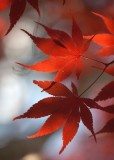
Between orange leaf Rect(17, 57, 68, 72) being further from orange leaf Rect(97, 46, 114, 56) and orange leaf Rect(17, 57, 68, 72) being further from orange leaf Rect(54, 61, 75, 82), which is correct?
orange leaf Rect(97, 46, 114, 56)

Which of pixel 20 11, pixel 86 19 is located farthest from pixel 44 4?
pixel 20 11

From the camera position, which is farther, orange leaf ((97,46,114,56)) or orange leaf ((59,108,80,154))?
orange leaf ((97,46,114,56))

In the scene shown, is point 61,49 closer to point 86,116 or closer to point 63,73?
point 63,73

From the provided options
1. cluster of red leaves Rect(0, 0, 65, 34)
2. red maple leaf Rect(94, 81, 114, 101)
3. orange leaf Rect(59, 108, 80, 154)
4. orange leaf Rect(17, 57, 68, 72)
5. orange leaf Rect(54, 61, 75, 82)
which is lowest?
orange leaf Rect(59, 108, 80, 154)

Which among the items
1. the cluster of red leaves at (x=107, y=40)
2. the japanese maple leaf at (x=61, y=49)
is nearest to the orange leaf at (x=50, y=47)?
the japanese maple leaf at (x=61, y=49)

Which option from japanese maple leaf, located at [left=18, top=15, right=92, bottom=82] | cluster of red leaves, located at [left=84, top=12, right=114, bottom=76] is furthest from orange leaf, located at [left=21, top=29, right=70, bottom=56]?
cluster of red leaves, located at [left=84, top=12, right=114, bottom=76]

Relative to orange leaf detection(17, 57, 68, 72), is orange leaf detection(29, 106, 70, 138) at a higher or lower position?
lower

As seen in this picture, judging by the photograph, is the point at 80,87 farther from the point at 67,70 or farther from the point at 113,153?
the point at 67,70

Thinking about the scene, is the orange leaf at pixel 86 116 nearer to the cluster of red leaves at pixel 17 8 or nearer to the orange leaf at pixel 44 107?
the orange leaf at pixel 44 107
